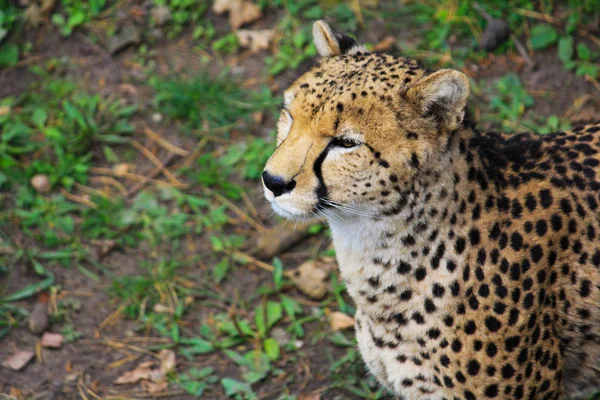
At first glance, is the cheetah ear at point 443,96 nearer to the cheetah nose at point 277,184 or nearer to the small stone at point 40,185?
the cheetah nose at point 277,184

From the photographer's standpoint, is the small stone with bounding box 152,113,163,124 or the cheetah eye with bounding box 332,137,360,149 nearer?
the cheetah eye with bounding box 332,137,360,149

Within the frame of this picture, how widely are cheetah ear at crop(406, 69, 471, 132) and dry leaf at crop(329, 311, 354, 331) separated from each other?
5.57 feet

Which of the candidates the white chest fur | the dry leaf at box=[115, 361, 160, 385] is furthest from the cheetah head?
the dry leaf at box=[115, 361, 160, 385]

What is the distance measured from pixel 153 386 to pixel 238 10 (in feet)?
10.1

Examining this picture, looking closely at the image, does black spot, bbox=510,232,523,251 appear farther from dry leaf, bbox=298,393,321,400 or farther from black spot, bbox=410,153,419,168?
dry leaf, bbox=298,393,321,400

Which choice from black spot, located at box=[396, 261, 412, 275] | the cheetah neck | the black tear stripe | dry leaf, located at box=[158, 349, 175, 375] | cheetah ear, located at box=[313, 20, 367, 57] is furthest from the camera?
dry leaf, located at box=[158, 349, 175, 375]

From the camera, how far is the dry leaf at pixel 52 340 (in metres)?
4.03

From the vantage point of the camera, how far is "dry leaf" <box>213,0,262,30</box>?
575cm

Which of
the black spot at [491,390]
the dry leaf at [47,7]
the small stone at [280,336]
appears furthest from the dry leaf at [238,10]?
the black spot at [491,390]

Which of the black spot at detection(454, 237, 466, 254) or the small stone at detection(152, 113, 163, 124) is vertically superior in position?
the black spot at detection(454, 237, 466, 254)

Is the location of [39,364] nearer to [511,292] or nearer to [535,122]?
[511,292]

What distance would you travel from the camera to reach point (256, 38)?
5.64 metres

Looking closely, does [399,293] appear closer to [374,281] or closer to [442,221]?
[374,281]

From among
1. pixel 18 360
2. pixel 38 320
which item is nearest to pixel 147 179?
pixel 38 320
